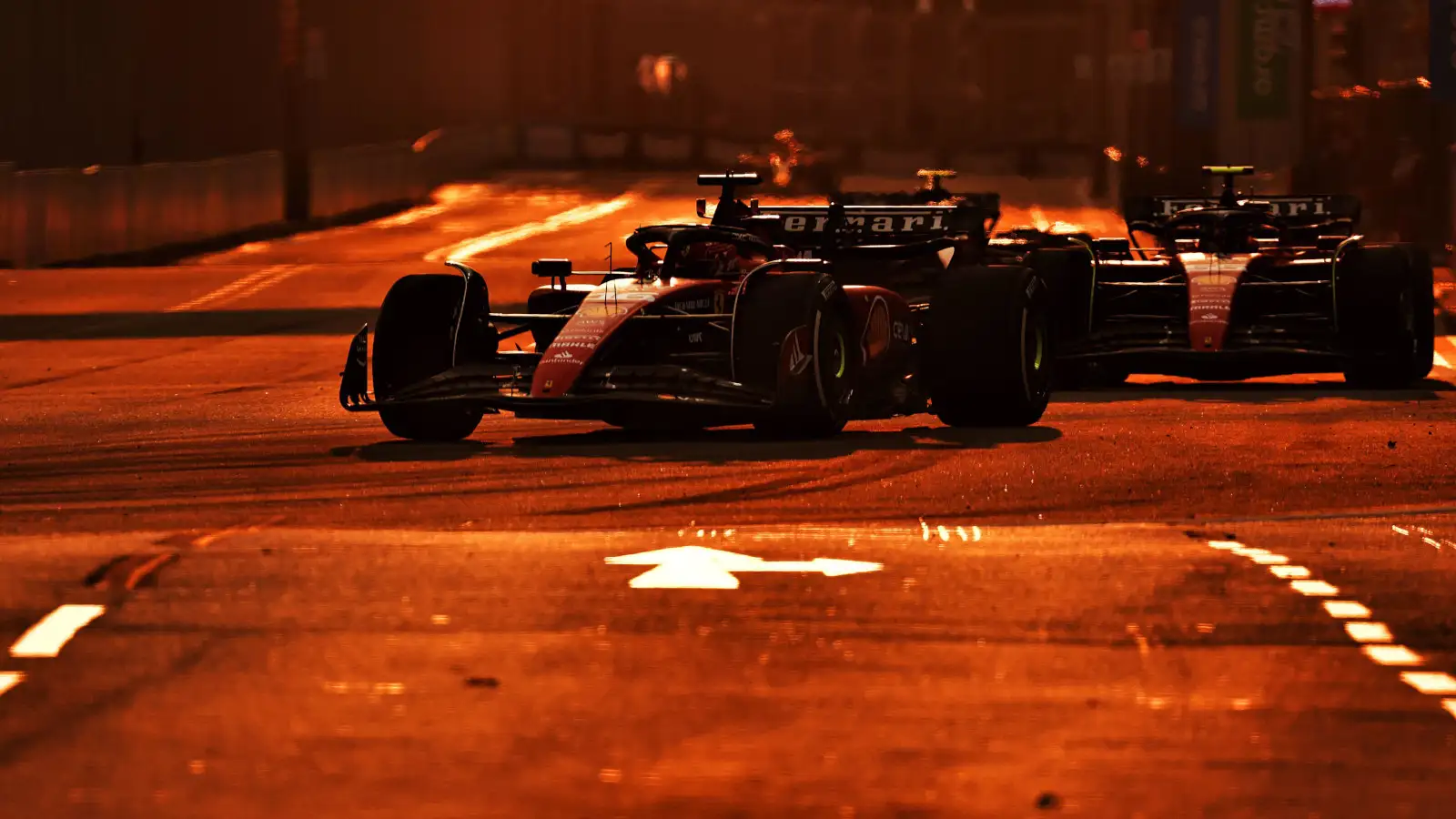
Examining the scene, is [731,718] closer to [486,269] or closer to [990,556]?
[990,556]

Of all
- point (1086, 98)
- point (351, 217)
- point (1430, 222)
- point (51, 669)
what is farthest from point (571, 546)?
point (1086, 98)

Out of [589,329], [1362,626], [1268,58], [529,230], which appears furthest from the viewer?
[1268,58]

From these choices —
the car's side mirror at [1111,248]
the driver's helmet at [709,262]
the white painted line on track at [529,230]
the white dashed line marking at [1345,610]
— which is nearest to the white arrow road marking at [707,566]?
the white dashed line marking at [1345,610]

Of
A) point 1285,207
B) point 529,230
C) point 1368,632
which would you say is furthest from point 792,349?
point 529,230

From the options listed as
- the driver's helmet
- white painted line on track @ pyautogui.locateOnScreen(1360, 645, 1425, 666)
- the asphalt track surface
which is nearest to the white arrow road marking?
the asphalt track surface

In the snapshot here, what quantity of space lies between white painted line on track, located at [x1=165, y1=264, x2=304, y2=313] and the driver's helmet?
16.1 m

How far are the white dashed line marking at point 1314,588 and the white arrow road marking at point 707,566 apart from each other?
149 centimetres

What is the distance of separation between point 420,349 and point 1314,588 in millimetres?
7595

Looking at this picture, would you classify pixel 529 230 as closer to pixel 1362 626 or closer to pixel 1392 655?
pixel 1362 626

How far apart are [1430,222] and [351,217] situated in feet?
76.1

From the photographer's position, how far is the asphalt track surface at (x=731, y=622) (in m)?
6.27

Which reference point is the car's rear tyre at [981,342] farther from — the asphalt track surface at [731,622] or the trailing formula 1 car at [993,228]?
the trailing formula 1 car at [993,228]

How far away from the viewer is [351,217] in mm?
56688

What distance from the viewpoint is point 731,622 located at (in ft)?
28.0
